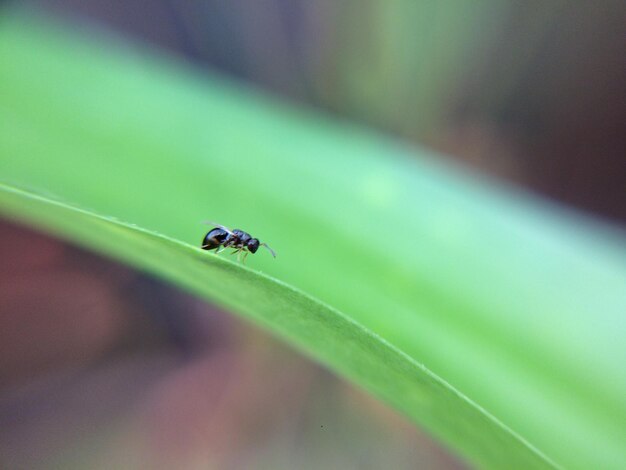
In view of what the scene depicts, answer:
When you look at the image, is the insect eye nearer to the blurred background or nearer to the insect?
the insect

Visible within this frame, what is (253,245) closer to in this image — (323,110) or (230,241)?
(230,241)

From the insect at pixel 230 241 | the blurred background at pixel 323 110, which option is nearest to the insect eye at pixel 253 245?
the insect at pixel 230 241

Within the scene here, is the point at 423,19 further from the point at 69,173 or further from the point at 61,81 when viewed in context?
the point at 69,173

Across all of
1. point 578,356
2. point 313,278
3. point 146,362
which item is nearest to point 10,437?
point 146,362

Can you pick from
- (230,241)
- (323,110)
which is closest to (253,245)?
(230,241)

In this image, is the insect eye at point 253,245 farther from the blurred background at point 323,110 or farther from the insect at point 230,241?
the blurred background at point 323,110
